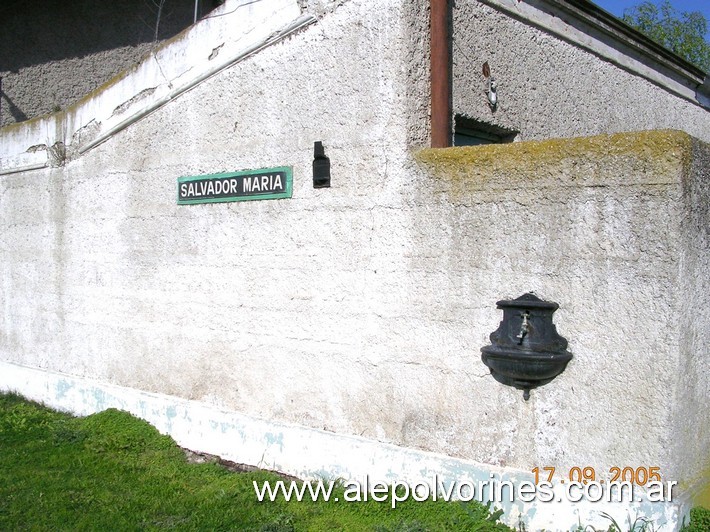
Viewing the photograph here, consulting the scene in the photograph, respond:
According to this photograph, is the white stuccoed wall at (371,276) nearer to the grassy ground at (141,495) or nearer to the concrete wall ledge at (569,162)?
the concrete wall ledge at (569,162)

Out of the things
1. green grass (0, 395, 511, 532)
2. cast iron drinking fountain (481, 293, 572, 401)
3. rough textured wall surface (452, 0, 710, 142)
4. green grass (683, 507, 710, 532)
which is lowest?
green grass (0, 395, 511, 532)

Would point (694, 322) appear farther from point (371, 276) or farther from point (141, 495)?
point (141, 495)

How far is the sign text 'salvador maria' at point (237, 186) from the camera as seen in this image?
16.9 ft

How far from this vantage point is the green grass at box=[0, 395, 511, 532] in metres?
4.25

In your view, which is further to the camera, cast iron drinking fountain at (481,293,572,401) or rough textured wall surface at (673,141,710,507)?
cast iron drinking fountain at (481,293,572,401)

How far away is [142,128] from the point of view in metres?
6.21

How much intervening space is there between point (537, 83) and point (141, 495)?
4.18 metres

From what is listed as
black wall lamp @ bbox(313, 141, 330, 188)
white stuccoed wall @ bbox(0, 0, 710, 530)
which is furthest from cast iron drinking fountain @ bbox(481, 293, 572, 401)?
black wall lamp @ bbox(313, 141, 330, 188)

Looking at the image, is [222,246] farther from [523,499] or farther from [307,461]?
[523,499]

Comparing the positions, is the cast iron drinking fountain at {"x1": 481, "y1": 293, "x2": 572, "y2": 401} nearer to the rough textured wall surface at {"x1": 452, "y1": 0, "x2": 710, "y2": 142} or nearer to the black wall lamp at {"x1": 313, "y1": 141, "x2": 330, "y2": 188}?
the black wall lamp at {"x1": 313, "y1": 141, "x2": 330, "y2": 188}

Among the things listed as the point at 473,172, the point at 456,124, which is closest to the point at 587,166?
the point at 473,172

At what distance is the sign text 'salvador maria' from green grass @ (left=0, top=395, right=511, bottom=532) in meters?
1.89

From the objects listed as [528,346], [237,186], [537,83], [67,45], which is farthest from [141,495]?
[67,45]

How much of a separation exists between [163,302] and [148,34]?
201 inches
